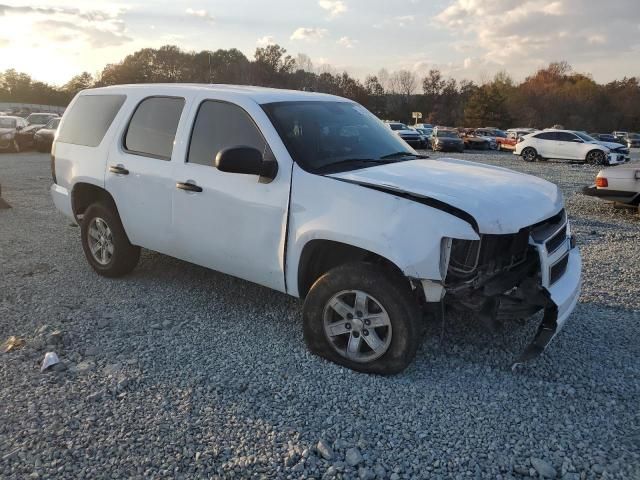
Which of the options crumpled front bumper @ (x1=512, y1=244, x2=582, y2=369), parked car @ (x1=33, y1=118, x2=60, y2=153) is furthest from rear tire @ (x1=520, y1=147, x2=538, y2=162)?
crumpled front bumper @ (x1=512, y1=244, x2=582, y2=369)

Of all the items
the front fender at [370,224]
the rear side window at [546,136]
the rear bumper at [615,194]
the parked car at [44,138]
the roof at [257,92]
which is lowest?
the parked car at [44,138]

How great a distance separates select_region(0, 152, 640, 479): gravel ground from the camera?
2846 mm

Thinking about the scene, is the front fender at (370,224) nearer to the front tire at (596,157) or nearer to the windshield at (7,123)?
the front tire at (596,157)

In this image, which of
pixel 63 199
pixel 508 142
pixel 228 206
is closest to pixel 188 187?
pixel 228 206

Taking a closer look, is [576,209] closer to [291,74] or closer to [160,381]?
[160,381]

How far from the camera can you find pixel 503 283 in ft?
11.7

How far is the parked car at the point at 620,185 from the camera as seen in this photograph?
32.1 feet

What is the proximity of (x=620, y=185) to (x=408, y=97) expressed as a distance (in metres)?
86.4

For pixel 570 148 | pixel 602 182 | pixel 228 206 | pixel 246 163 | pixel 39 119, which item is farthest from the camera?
pixel 39 119

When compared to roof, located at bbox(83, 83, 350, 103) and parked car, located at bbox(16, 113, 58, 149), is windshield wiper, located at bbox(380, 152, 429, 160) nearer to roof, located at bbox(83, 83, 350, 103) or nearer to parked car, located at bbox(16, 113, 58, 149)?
roof, located at bbox(83, 83, 350, 103)

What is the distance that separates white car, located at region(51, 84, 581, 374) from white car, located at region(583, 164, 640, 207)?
21.5 ft

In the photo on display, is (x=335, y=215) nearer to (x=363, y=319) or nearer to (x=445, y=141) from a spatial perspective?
(x=363, y=319)

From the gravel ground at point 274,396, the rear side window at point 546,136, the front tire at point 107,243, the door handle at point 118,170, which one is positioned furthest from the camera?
the rear side window at point 546,136

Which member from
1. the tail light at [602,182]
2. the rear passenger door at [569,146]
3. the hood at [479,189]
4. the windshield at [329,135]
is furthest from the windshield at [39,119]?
the hood at [479,189]
